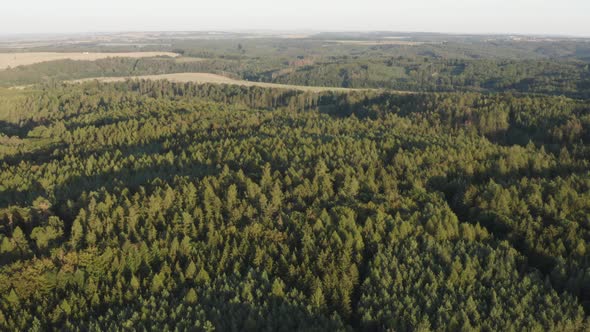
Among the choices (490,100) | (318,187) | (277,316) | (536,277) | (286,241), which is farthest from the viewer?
(490,100)

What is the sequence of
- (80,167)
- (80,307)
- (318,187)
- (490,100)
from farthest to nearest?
(490,100)
(80,167)
(318,187)
(80,307)

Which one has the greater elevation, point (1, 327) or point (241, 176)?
point (241, 176)

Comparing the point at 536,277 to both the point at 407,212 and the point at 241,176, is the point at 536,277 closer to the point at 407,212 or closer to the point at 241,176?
the point at 407,212

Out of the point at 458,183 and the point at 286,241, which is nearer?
the point at 286,241

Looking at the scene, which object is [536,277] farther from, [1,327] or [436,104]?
[436,104]

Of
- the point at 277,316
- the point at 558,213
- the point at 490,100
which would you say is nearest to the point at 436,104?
the point at 490,100

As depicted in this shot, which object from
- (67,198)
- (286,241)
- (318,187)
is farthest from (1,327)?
(318,187)
